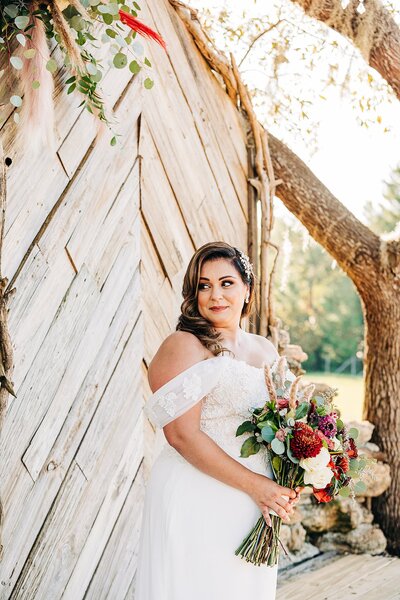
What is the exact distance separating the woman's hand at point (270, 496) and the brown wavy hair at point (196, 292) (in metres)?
0.50

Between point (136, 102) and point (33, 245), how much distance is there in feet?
3.50

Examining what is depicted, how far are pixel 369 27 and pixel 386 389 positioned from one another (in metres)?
2.55

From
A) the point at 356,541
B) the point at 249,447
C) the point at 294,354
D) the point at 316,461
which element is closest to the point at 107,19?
the point at 249,447

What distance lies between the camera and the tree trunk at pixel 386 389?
587 cm

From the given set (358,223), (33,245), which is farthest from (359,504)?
(33,245)

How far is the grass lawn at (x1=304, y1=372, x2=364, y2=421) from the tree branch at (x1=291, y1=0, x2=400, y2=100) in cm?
1332

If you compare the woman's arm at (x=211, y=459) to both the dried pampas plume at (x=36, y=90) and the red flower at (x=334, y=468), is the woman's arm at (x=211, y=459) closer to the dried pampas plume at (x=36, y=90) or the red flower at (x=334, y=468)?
the red flower at (x=334, y=468)

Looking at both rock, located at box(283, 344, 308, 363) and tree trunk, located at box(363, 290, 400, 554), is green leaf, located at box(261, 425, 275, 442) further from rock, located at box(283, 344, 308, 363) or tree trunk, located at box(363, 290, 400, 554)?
tree trunk, located at box(363, 290, 400, 554)

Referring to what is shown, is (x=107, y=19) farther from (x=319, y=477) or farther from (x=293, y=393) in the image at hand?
(x=319, y=477)

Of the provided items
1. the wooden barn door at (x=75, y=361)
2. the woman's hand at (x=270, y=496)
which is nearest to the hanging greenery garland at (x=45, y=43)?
the wooden barn door at (x=75, y=361)

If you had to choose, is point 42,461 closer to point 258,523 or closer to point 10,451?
point 10,451

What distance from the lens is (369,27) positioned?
529 cm

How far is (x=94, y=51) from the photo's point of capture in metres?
3.59

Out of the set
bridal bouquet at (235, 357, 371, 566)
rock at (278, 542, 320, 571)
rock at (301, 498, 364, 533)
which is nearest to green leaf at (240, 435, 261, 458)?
bridal bouquet at (235, 357, 371, 566)
